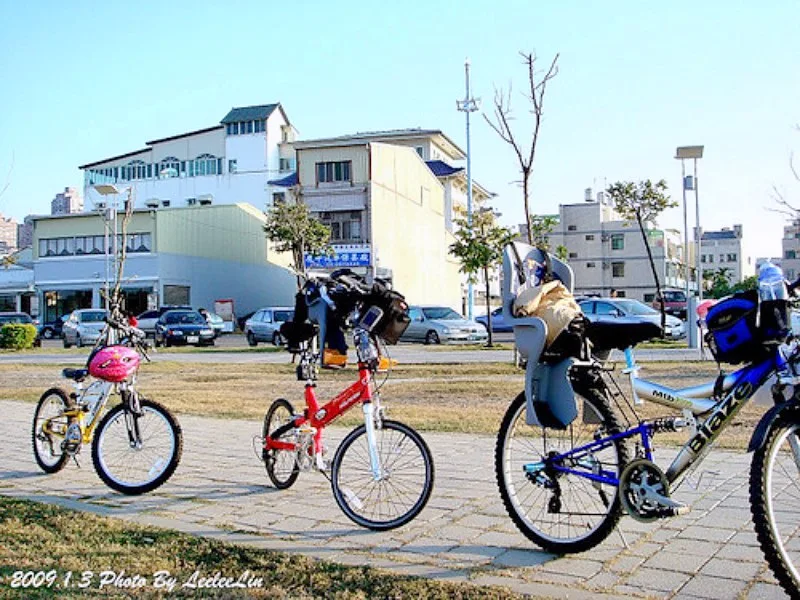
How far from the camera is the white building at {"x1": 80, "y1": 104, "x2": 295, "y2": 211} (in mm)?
66938

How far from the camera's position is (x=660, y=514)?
3898 mm

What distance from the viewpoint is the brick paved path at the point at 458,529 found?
12.9 feet

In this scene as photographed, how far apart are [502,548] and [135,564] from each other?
1.79 metres

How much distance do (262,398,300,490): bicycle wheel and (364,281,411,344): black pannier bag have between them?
1014 mm

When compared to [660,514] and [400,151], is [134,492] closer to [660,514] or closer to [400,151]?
[660,514]

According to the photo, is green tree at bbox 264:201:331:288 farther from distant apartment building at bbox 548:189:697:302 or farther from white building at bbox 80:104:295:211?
distant apartment building at bbox 548:189:697:302

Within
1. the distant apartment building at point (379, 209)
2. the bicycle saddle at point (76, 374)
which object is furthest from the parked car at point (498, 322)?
the distant apartment building at point (379, 209)

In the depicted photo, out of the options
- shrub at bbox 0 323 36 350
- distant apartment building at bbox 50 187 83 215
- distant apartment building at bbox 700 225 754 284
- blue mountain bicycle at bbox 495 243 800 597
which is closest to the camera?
blue mountain bicycle at bbox 495 243 800 597

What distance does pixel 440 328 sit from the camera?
31.8m

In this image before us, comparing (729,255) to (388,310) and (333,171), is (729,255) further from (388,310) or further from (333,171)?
(388,310)

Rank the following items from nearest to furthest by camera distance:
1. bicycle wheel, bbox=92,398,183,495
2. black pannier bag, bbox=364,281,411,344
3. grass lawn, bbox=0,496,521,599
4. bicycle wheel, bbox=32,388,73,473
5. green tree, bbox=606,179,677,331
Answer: grass lawn, bbox=0,496,521,599 → black pannier bag, bbox=364,281,411,344 → bicycle wheel, bbox=92,398,183,495 → bicycle wheel, bbox=32,388,73,473 → green tree, bbox=606,179,677,331

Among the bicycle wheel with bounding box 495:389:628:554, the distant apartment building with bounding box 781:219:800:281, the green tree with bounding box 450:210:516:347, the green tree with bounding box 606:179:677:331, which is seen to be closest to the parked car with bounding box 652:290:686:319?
the green tree with bounding box 606:179:677:331

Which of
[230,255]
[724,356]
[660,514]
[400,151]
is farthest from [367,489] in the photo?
[230,255]

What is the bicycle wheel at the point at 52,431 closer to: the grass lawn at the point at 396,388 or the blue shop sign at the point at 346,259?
the grass lawn at the point at 396,388
